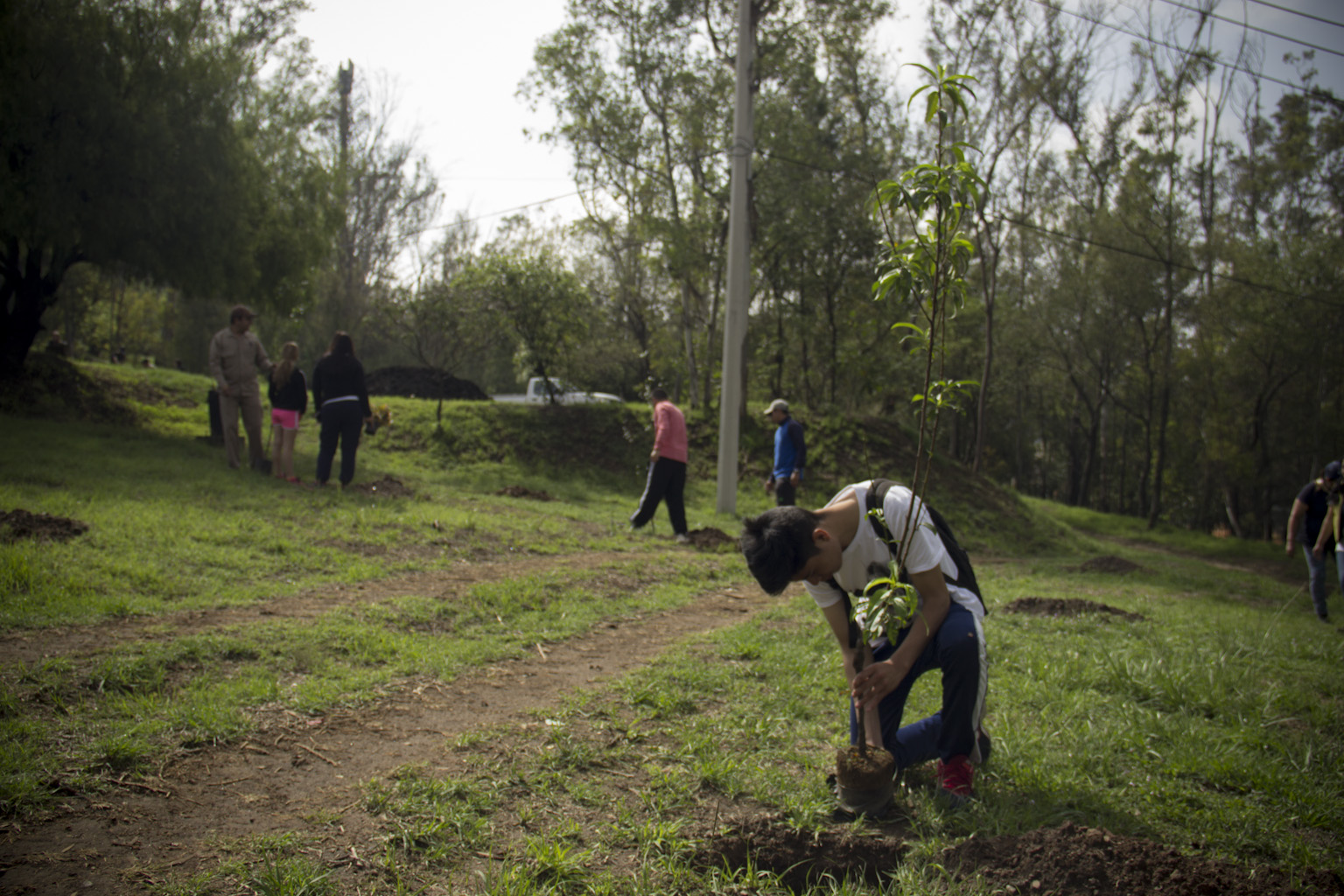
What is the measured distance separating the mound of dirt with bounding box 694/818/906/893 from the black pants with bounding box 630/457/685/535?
7217 millimetres

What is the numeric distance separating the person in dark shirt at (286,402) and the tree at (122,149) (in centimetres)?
425

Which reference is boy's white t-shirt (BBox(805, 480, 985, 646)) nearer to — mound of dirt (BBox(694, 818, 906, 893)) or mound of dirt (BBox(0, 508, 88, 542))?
mound of dirt (BBox(694, 818, 906, 893))

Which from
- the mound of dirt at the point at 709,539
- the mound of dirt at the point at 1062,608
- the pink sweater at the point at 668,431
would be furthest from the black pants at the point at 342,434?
the mound of dirt at the point at 1062,608

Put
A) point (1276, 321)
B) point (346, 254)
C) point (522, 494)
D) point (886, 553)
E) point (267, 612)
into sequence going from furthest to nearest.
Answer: point (346, 254)
point (1276, 321)
point (522, 494)
point (267, 612)
point (886, 553)

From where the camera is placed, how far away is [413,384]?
78.0 feet

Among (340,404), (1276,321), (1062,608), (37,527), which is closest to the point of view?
(37,527)

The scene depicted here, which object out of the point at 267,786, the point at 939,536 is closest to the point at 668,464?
the point at 939,536

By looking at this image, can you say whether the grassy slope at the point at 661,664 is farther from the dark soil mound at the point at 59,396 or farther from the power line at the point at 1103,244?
the power line at the point at 1103,244

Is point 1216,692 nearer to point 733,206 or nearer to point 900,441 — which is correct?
point 733,206

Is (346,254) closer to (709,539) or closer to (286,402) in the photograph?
(286,402)

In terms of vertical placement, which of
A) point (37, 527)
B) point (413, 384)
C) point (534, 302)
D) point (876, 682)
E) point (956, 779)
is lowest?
point (956, 779)

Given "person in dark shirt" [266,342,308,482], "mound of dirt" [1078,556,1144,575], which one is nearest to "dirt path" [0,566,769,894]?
"person in dark shirt" [266,342,308,482]

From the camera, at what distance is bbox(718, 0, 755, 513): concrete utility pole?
1333cm

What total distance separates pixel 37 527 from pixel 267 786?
464 centimetres
